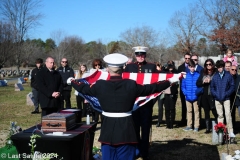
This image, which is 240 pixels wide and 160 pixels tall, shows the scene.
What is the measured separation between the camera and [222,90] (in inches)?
298

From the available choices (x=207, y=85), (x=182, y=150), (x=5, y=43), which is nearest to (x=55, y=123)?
(x=182, y=150)

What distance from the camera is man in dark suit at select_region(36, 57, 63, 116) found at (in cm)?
653

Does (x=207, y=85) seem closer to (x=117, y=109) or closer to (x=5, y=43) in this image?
(x=117, y=109)

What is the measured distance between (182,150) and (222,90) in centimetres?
186

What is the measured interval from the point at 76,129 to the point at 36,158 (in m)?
0.95

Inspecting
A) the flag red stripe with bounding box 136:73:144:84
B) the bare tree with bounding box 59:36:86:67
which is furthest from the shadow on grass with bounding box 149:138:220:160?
the bare tree with bounding box 59:36:86:67

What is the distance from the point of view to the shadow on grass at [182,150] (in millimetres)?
6367

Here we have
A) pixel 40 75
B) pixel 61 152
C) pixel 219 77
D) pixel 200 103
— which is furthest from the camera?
pixel 200 103

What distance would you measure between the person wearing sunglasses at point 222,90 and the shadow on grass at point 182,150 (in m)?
0.99

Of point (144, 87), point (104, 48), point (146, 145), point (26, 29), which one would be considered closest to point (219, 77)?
point (146, 145)

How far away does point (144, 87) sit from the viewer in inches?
156

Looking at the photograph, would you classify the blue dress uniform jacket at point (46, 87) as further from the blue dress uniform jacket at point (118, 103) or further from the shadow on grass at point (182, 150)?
the blue dress uniform jacket at point (118, 103)

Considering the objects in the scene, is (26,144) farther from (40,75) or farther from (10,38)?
(10,38)

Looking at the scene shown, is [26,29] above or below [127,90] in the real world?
above
